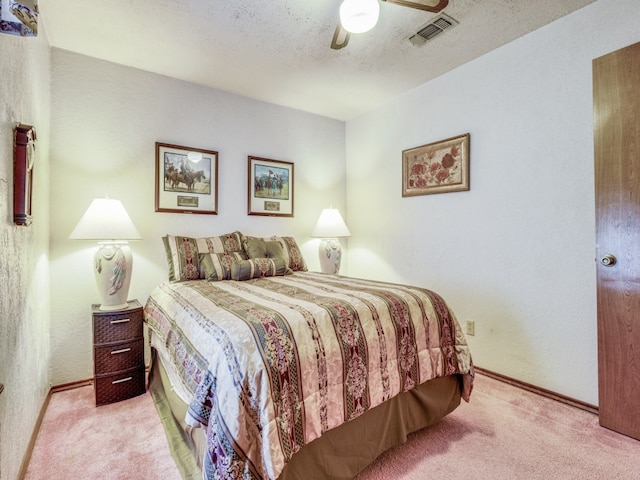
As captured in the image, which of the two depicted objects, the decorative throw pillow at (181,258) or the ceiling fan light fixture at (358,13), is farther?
the decorative throw pillow at (181,258)

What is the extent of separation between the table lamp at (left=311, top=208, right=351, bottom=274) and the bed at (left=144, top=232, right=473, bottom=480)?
3.62ft

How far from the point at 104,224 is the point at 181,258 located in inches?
22.8

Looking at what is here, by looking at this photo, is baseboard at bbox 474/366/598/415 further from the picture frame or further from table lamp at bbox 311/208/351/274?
the picture frame

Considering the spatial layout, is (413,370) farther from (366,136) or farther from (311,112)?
(311,112)

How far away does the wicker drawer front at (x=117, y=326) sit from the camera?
7.14ft

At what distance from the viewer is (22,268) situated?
162 cm

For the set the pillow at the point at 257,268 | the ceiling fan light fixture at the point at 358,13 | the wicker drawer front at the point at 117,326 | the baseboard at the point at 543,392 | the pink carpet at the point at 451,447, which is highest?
the ceiling fan light fixture at the point at 358,13

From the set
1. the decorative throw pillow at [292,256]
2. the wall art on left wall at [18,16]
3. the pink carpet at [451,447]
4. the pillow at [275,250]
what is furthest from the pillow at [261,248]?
the wall art on left wall at [18,16]

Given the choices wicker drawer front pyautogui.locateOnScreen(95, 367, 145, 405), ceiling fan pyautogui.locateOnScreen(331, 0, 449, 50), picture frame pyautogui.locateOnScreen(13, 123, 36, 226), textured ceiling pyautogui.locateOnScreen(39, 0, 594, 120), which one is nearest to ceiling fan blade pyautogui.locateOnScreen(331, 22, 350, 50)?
ceiling fan pyautogui.locateOnScreen(331, 0, 449, 50)

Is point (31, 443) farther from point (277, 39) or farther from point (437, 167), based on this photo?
point (437, 167)

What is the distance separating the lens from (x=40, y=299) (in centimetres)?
211

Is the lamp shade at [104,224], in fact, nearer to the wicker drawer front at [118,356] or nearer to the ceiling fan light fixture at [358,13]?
the wicker drawer front at [118,356]

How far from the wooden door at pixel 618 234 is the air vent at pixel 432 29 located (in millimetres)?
922

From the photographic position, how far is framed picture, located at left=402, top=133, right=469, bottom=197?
2803mm
